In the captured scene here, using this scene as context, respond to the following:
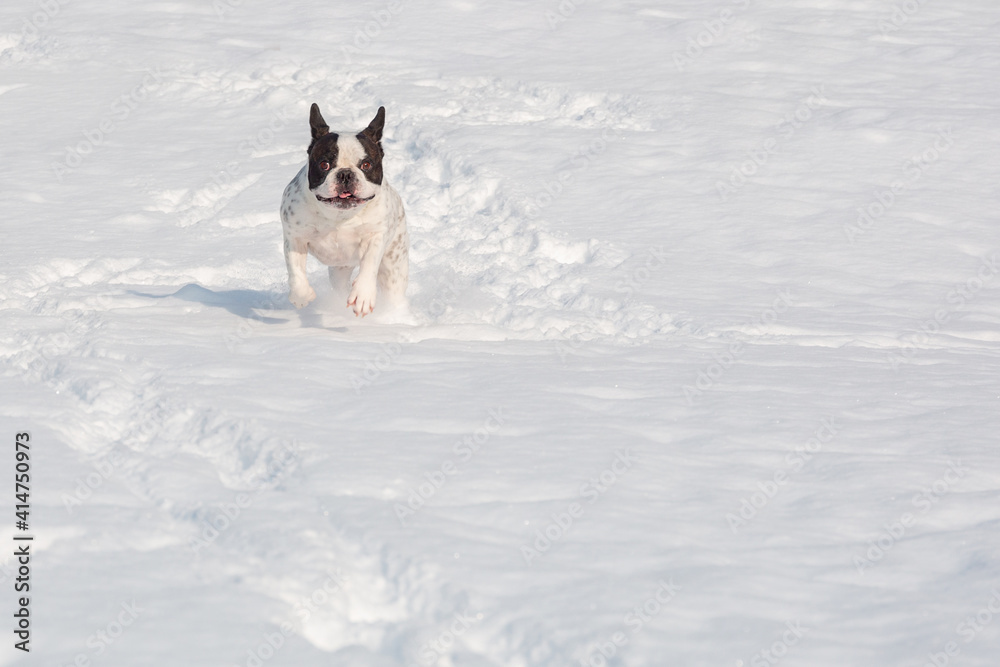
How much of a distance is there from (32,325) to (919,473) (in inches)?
186

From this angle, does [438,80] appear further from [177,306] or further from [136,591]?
[136,591]

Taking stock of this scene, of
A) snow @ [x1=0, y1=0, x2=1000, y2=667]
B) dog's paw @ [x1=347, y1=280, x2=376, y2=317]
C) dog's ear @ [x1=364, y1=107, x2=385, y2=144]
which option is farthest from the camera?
dog's ear @ [x1=364, y1=107, x2=385, y2=144]

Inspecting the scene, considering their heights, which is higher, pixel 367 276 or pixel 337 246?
pixel 337 246

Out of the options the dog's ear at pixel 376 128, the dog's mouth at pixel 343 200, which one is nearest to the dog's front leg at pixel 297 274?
the dog's mouth at pixel 343 200

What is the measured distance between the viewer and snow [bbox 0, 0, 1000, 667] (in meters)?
3.28

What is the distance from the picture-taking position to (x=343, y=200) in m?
6.18

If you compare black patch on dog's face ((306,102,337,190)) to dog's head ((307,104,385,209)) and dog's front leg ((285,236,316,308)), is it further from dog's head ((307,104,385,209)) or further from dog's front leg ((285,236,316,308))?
dog's front leg ((285,236,316,308))

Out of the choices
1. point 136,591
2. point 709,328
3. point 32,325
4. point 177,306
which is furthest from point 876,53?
point 136,591

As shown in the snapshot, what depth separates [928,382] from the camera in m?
5.73

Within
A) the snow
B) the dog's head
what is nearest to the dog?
the dog's head

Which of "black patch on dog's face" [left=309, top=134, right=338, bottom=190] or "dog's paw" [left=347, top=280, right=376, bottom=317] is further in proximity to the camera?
"dog's paw" [left=347, top=280, right=376, bottom=317]

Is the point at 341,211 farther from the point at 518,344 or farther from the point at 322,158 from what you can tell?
the point at 518,344

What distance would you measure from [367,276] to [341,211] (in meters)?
0.44

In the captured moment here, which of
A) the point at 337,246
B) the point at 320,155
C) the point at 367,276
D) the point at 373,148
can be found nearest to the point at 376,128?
the point at 373,148
